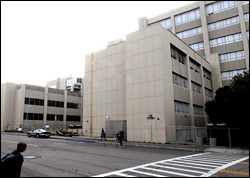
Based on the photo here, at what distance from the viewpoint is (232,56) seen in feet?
147

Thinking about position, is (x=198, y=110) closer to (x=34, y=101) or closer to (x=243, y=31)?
(x=243, y=31)

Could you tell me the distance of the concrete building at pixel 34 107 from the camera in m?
55.6

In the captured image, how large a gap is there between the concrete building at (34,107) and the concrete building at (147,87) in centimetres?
2650

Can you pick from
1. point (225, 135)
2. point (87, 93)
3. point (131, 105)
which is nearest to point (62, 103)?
point (87, 93)

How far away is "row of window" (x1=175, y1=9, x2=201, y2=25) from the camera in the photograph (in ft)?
169

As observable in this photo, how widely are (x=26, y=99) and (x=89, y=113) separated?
3053 cm

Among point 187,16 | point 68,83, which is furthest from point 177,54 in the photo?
point 68,83

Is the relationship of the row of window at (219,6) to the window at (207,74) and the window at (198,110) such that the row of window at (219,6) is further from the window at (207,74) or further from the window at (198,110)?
the window at (198,110)

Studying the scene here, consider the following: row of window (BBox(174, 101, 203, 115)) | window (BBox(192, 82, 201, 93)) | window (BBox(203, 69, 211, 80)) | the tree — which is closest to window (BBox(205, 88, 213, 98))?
window (BBox(203, 69, 211, 80))

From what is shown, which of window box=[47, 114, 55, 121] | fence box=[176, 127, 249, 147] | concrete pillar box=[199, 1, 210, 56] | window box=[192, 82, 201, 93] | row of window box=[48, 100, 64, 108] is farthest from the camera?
Answer: row of window box=[48, 100, 64, 108]

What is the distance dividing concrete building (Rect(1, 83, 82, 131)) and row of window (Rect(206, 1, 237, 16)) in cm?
5071

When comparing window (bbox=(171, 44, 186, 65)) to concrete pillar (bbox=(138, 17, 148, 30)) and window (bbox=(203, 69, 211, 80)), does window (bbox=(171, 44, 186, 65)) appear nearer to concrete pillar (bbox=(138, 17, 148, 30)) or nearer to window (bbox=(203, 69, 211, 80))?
window (bbox=(203, 69, 211, 80))

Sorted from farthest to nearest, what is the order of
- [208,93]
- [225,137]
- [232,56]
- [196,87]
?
1. [232,56]
2. [208,93]
3. [196,87]
4. [225,137]

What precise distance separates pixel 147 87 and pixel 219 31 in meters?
31.1
